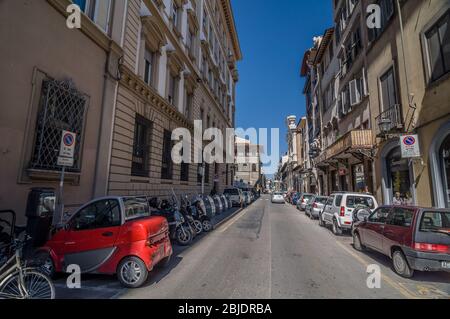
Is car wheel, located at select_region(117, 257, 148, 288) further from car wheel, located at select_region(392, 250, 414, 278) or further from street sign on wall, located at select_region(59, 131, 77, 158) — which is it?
car wheel, located at select_region(392, 250, 414, 278)

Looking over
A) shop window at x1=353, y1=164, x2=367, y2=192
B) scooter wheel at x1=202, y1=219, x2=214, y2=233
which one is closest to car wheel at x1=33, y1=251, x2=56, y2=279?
scooter wheel at x1=202, y1=219, x2=214, y2=233

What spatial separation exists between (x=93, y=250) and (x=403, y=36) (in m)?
14.9

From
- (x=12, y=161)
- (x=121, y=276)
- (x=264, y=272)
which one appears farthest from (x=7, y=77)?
(x=264, y=272)

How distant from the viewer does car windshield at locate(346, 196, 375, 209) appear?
33.9ft

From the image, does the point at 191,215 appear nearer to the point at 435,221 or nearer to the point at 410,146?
the point at 435,221

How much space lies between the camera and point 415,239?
203 inches

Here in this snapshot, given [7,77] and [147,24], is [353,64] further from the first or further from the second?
[7,77]

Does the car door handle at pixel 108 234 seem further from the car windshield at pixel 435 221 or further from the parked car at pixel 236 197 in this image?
the parked car at pixel 236 197

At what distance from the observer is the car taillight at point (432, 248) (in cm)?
496

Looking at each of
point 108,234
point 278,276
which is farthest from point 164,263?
point 278,276

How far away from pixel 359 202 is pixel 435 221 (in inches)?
205

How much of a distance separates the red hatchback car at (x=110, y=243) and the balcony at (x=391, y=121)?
12.4m

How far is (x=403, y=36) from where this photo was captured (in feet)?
38.3

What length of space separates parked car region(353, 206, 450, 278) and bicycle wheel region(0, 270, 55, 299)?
21.7ft
